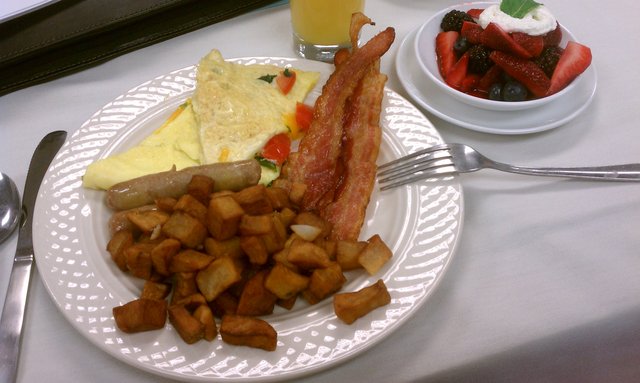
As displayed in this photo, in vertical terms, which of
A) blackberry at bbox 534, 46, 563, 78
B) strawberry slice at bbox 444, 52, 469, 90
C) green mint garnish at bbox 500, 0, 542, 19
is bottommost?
strawberry slice at bbox 444, 52, 469, 90

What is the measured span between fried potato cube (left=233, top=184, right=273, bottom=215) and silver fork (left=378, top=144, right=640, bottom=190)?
0.36 m

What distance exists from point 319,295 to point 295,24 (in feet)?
3.89

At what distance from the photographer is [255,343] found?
1.05 m

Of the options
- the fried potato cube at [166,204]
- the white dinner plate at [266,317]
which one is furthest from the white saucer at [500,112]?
the fried potato cube at [166,204]

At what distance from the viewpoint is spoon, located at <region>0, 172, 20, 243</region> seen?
4.59ft

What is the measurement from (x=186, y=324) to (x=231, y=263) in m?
0.16

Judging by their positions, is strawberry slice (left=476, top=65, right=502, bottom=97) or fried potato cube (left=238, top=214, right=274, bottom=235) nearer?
fried potato cube (left=238, top=214, right=274, bottom=235)

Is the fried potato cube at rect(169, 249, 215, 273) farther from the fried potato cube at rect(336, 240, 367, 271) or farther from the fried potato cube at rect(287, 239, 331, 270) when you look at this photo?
the fried potato cube at rect(336, 240, 367, 271)

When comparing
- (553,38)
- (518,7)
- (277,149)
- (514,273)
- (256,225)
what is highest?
(518,7)

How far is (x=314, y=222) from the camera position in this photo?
127 cm

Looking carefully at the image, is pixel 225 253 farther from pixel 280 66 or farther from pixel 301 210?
pixel 280 66

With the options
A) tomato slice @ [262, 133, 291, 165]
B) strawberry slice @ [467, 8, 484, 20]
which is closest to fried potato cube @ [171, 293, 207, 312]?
tomato slice @ [262, 133, 291, 165]

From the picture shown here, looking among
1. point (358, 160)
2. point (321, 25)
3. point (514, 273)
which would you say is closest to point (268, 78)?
point (321, 25)

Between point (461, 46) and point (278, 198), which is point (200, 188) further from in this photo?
point (461, 46)
